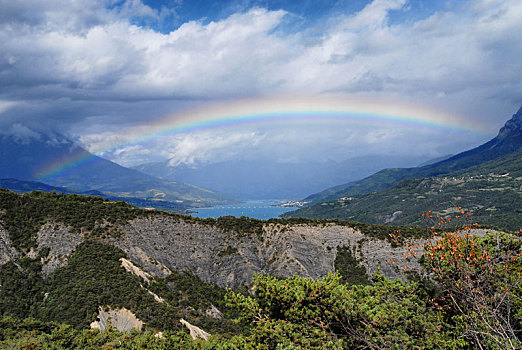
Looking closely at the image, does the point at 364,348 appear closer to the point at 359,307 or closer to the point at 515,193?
the point at 359,307

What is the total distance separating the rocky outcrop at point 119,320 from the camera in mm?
34719

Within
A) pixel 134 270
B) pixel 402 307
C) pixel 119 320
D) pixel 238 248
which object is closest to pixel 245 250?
pixel 238 248

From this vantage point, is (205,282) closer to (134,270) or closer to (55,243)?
(134,270)

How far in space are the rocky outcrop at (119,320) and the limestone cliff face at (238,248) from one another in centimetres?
1418

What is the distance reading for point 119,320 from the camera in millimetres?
35625

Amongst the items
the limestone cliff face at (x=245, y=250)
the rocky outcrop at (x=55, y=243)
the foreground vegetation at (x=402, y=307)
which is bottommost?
the limestone cliff face at (x=245, y=250)

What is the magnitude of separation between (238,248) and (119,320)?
97.3 ft

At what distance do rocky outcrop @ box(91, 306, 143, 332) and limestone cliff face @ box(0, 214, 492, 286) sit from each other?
14182 mm

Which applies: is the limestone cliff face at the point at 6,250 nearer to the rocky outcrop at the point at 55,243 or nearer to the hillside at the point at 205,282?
the hillside at the point at 205,282

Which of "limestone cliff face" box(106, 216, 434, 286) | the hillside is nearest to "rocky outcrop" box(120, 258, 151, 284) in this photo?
the hillside

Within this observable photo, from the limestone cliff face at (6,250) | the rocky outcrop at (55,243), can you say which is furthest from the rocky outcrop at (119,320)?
the limestone cliff face at (6,250)

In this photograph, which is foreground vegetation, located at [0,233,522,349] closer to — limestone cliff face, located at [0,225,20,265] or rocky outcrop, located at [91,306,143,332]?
rocky outcrop, located at [91,306,143,332]

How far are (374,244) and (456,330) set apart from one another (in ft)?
170

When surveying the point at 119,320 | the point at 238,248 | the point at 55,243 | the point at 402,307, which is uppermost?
the point at 55,243
